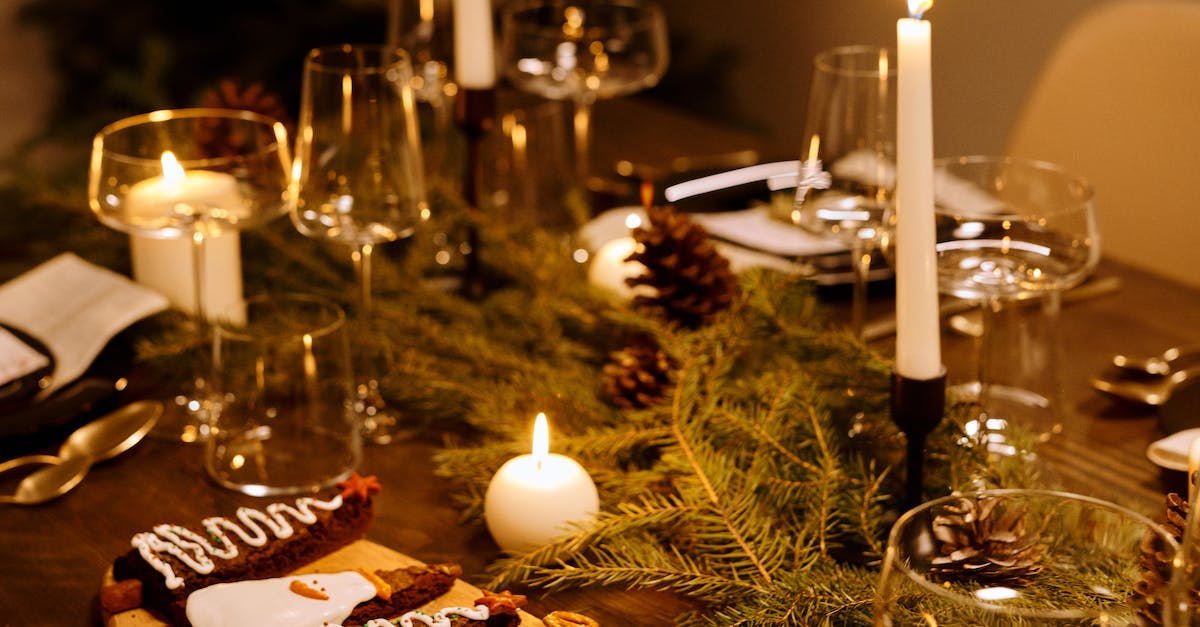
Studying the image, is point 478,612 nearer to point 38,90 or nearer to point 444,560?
point 444,560

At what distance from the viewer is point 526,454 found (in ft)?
3.00

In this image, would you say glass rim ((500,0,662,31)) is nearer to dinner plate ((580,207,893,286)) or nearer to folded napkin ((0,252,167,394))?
dinner plate ((580,207,893,286))

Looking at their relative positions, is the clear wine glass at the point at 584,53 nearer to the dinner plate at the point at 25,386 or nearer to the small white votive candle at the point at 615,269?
the small white votive candle at the point at 615,269

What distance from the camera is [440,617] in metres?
0.70

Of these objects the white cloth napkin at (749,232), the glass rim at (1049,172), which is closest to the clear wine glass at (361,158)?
the white cloth napkin at (749,232)

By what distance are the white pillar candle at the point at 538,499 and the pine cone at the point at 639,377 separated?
0.47ft

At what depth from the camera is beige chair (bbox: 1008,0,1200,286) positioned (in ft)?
5.40

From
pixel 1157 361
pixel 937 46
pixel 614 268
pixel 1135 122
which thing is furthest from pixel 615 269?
pixel 937 46

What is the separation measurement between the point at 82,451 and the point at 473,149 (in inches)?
18.4

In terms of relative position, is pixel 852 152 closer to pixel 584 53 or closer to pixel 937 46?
pixel 584 53

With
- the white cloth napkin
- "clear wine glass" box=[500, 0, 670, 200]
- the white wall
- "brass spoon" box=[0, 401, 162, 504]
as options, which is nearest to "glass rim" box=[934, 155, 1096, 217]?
the white cloth napkin

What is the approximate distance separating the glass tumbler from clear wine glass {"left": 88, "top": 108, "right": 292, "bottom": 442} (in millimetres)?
82

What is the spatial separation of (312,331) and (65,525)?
22 cm

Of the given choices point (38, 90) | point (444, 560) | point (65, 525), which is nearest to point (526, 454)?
point (444, 560)
